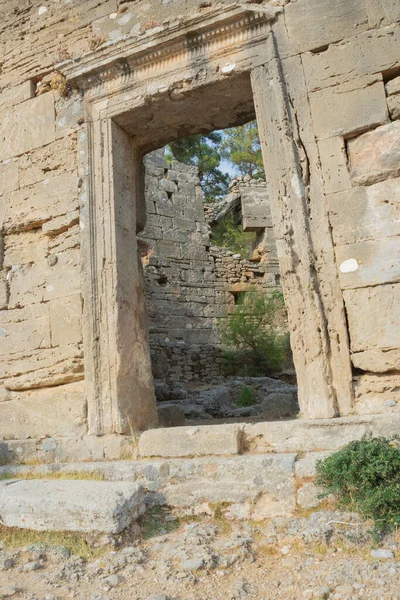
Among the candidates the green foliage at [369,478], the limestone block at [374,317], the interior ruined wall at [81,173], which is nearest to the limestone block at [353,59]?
the interior ruined wall at [81,173]

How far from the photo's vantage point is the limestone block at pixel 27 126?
219 inches

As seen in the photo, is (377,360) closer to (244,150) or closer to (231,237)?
(231,237)

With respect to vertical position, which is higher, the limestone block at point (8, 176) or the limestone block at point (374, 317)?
the limestone block at point (8, 176)

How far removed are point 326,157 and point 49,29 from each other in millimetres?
3588

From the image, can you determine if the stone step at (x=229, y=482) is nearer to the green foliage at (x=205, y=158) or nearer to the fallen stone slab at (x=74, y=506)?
the fallen stone slab at (x=74, y=506)

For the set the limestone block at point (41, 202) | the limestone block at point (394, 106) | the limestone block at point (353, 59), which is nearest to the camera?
the limestone block at point (394, 106)

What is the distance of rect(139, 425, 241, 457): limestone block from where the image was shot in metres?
3.88

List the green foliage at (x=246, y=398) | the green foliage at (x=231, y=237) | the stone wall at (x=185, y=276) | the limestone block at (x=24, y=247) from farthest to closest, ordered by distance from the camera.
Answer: the green foliage at (x=231, y=237), the stone wall at (x=185, y=276), the green foliage at (x=246, y=398), the limestone block at (x=24, y=247)

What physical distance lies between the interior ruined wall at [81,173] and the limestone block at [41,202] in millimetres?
15

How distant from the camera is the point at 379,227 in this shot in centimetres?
398

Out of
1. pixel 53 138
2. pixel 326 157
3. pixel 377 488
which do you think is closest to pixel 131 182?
pixel 53 138

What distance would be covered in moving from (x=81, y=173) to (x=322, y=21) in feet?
8.39

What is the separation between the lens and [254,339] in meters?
11.9

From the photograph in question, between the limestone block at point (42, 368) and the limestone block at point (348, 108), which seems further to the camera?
the limestone block at point (42, 368)
